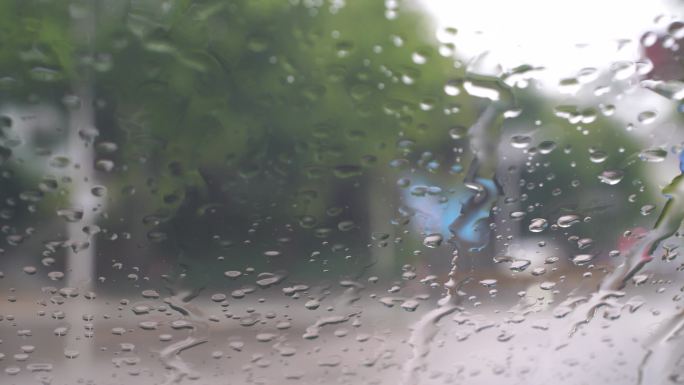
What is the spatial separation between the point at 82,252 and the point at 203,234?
348 mm

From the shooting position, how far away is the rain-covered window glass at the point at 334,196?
1.89m

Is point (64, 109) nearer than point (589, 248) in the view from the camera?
Yes

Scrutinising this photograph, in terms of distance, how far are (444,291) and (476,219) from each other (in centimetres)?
26

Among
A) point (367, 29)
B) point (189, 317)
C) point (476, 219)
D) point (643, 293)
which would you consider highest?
point (367, 29)

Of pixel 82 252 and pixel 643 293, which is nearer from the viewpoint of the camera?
pixel 82 252

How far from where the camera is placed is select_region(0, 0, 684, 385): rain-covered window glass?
74.4 inches

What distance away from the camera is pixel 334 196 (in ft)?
6.80

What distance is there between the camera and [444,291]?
2.07 m

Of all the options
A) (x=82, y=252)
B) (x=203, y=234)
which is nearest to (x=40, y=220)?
(x=82, y=252)

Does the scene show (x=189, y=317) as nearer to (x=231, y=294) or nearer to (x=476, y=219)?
(x=231, y=294)

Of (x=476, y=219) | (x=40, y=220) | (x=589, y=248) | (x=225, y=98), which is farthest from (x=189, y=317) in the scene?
(x=589, y=248)

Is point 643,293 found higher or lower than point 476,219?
lower

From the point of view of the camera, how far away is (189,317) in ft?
6.35

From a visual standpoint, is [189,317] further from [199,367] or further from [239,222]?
[239,222]
